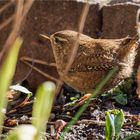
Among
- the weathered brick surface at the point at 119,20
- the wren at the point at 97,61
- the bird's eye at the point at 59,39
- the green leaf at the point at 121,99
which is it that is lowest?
the green leaf at the point at 121,99

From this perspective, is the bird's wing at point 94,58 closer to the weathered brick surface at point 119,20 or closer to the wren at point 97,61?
the wren at point 97,61

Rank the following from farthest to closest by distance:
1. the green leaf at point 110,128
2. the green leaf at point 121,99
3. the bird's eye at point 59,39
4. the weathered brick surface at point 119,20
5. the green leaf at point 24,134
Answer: the weathered brick surface at point 119,20 → the bird's eye at point 59,39 → the green leaf at point 121,99 → the green leaf at point 110,128 → the green leaf at point 24,134

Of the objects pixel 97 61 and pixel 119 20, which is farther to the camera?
pixel 119 20

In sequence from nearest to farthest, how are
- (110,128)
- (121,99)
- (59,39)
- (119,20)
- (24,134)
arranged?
(24,134) → (110,128) → (121,99) → (59,39) → (119,20)

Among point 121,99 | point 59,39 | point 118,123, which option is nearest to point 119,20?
point 59,39

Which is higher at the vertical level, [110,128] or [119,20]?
[119,20]

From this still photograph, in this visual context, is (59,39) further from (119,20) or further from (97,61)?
(119,20)

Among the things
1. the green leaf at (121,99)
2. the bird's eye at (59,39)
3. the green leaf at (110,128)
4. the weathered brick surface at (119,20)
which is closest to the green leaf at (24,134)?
the green leaf at (110,128)

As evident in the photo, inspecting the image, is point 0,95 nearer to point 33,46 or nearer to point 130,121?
point 130,121

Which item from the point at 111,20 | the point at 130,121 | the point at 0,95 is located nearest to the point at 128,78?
the point at 111,20
